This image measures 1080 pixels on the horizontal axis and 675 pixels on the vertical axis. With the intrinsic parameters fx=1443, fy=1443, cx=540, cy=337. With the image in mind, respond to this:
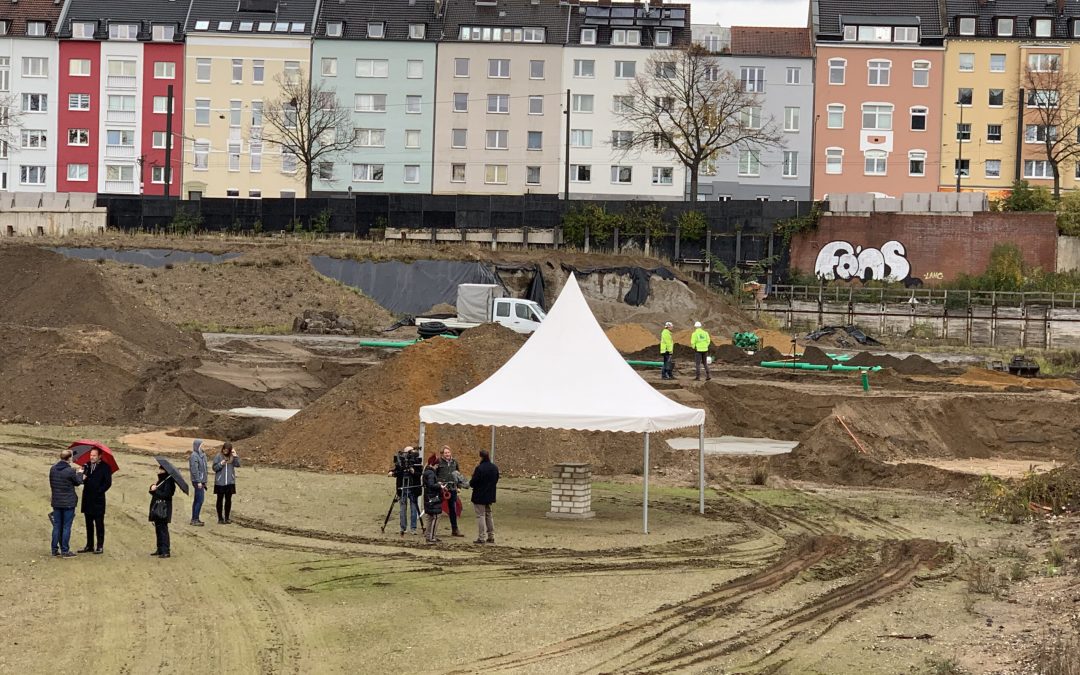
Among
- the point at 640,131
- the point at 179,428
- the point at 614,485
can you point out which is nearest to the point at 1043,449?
the point at 614,485

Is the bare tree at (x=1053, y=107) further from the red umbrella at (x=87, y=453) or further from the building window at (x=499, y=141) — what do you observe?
the red umbrella at (x=87, y=453)

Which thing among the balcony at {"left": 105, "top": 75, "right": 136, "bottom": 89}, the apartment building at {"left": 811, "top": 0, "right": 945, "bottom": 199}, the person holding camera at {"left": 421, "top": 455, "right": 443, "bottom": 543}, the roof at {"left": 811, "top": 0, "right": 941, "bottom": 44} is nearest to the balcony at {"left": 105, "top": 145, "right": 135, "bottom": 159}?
the balcony at {"left": 105, "top": 75, "right": 136, "bottom": 89}

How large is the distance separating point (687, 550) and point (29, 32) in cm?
8488

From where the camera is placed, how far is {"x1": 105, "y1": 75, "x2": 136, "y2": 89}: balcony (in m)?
94.8

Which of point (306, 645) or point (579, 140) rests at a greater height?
point (579, 140)

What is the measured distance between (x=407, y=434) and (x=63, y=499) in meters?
11.3

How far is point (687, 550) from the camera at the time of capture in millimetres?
23297

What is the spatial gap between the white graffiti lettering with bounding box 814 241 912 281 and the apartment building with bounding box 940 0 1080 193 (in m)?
15.9

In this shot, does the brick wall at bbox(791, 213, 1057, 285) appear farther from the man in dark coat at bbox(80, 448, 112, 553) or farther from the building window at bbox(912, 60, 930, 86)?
the man in dark coat at bbox(80, 448, 112, 553)

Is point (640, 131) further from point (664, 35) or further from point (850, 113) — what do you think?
point (850, 113)

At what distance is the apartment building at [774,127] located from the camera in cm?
9306

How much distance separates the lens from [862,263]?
7844cm

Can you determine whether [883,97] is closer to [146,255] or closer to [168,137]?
[168,137]

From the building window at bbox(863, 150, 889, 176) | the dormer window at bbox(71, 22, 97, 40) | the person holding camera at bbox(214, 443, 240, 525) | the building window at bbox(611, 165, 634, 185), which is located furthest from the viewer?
the dormer window at bbox(71, 22, 97, 40)
